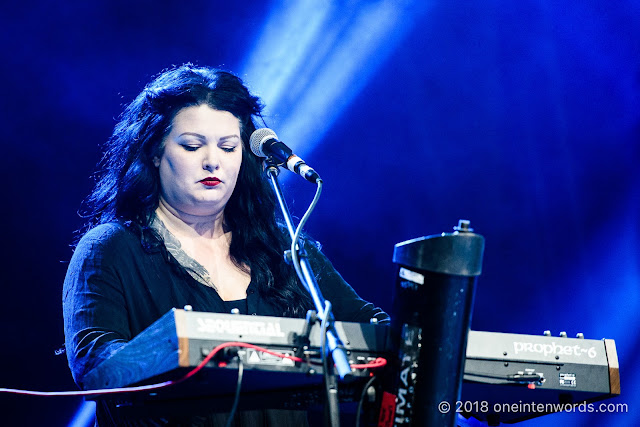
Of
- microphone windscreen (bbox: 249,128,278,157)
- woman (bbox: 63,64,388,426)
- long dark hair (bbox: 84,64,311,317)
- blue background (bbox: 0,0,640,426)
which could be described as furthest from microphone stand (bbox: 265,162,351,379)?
blue background (bbox: 0,0,640,426)

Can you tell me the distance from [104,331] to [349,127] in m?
2.66

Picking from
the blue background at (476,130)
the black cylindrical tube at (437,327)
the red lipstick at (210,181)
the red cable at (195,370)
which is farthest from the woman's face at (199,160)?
the blue background at (476,130)

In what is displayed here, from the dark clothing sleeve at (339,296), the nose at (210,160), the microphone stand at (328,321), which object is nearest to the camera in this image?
the microphone stand at (328,321)

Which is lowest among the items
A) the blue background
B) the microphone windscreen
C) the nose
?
the microphone windscreen

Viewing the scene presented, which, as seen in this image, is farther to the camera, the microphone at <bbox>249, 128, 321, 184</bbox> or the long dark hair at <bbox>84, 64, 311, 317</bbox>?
the long dark hair at <bbox>84, 64, 311, 317</bbox>

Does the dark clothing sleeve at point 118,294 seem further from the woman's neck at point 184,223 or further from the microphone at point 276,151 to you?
the microphone at point 276,151

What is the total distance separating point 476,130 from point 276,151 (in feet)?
9.01

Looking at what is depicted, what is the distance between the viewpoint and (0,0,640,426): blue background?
171 inches

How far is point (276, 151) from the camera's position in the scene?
2.28 metres

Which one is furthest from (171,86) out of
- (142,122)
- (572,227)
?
(572,227)

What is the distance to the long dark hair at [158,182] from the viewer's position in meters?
2.87

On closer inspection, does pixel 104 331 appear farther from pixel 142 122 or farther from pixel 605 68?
pixel 605 68

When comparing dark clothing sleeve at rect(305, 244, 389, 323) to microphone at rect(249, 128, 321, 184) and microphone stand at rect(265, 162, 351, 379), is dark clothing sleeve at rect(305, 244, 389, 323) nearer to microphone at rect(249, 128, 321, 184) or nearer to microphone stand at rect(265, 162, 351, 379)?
microphone at rect(249, 128, 321, 184)

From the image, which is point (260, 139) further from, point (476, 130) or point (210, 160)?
point (476, 130)
